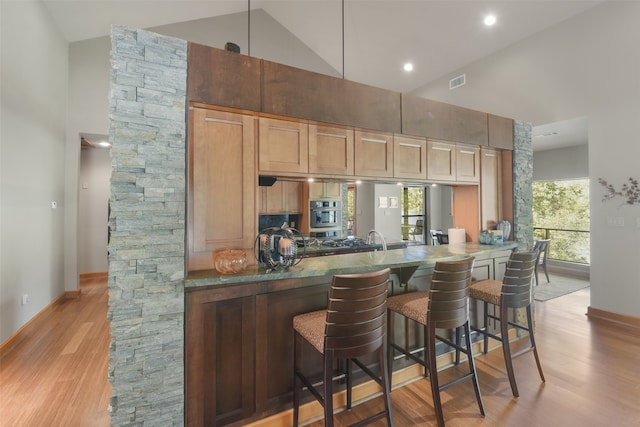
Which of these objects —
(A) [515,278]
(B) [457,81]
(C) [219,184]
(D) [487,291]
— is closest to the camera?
(C) [219,184]

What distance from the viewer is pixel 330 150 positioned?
2.35 m

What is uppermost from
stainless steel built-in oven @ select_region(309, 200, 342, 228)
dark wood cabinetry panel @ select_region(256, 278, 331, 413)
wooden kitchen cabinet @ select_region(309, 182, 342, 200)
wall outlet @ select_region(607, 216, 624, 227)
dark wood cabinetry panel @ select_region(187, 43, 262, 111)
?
dark wood cabinetry panel @ select_region(187, 43, 262, 111)

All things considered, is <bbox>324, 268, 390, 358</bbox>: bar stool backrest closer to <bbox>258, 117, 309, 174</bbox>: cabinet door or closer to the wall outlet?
<bbox>258, 117, 309, 174</bbox>: cabinet door

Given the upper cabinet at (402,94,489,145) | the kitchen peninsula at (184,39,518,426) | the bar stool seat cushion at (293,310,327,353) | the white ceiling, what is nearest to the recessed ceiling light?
the white ceiling

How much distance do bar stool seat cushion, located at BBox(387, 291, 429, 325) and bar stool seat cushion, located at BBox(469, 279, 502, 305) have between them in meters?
0.54

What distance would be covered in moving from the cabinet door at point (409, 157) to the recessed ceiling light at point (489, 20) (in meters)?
2.75

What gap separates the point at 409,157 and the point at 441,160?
45 cm

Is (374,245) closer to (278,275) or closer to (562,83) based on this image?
(278,275)

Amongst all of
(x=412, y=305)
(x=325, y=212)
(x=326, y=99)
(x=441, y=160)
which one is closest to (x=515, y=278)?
(x=412, y=305)

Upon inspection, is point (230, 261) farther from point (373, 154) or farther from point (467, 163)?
point (467, 163)

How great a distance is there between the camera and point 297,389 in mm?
1877

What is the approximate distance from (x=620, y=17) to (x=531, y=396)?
4412 mm

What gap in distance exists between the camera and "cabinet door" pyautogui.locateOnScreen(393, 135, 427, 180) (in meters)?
2.69

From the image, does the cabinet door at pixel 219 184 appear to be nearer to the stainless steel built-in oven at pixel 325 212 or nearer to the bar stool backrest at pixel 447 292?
the bar stool backrest at pixel 447 292
